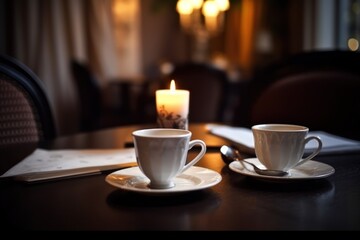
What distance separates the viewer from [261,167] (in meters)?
0.69

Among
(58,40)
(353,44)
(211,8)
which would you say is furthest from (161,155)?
Result: (211,8)

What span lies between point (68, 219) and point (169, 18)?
5.55 meters

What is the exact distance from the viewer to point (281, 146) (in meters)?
0.62

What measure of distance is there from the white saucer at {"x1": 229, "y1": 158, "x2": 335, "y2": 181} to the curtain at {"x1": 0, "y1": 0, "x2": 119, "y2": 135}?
8.04ft

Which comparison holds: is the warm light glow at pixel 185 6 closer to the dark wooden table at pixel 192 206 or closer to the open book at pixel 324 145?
the open book at pixel 324 145

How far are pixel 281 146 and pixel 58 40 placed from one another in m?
2.75

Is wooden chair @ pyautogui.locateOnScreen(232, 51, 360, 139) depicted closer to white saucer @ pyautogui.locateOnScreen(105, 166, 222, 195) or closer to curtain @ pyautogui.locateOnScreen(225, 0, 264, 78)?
white saucer @ pyautogui.locateOnScreen(105, 166, 222, 195)

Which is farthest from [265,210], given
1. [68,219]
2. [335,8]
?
[335,8]

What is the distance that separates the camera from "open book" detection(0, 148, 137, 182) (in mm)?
655

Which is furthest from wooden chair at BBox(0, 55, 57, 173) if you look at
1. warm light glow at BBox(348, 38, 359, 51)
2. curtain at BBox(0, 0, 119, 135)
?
warm light glow at BBox(348, 38, 359, 51)

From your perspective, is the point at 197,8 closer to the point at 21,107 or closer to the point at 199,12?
the point at 199,12

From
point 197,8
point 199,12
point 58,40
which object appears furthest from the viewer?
point 199,12

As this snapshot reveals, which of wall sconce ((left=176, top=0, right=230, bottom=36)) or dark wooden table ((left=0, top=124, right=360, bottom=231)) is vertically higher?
wall sconce ((left=176, top=0, right=230, bottom=36))

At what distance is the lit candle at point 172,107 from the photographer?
0.80 metres
